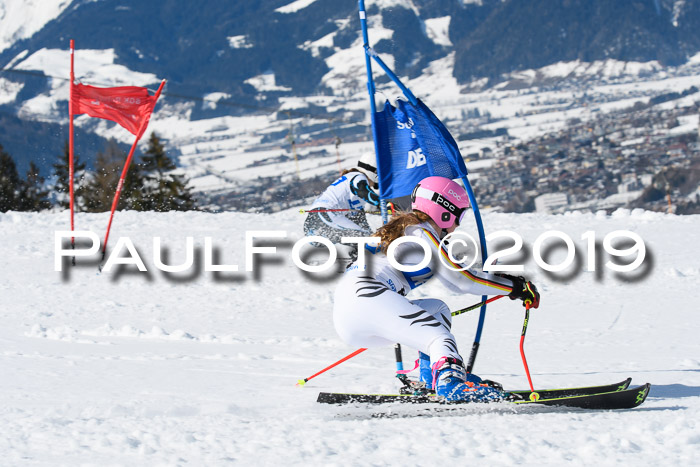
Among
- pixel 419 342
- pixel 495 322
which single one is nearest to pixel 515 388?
pixel 419 342

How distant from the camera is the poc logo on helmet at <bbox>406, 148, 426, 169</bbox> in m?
7.78

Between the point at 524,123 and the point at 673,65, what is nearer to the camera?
the point at 524,123

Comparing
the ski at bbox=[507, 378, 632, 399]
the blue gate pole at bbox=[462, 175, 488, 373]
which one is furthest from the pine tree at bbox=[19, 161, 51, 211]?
the ski at bbox=[507, 378, 632, 399]

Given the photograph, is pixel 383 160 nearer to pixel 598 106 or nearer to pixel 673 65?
pixel 598 106

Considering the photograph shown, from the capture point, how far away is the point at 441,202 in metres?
4.50

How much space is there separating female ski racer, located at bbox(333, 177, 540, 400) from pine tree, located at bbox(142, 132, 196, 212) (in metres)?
29.4

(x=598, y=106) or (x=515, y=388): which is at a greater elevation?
(x=598, y=106)

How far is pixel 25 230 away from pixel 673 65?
182826 mm

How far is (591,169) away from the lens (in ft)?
150

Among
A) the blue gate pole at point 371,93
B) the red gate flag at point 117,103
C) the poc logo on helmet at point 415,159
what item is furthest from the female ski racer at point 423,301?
the red gate flag at point 117,103

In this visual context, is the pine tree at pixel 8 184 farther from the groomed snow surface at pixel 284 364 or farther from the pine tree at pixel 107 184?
the groomed snow surface at pixel 284 364

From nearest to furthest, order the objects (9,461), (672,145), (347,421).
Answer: (9,461), (347,421), (672,145)

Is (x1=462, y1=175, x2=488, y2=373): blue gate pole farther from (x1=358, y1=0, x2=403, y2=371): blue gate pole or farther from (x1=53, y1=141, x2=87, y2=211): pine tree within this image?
(x1=53, y1=141, x2=87, y2=211): pine tree

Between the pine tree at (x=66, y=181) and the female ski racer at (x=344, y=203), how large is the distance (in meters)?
29.3
